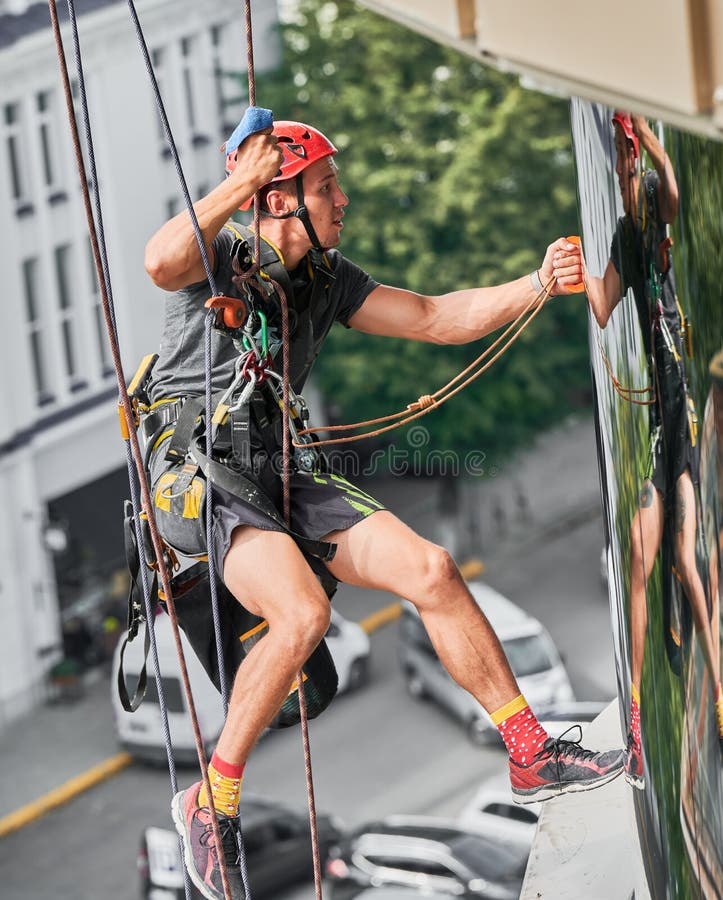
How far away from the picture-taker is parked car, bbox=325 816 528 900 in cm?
1738

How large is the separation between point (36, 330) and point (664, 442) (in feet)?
66.2

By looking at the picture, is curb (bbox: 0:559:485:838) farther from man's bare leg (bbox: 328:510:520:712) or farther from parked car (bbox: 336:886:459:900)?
man's bare leg (bbox: 328:510:520:712)

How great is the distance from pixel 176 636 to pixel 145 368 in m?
1.00

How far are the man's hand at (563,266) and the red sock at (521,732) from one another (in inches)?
62.4

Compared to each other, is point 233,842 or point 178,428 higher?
point 178,428

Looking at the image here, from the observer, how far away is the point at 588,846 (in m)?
6.16

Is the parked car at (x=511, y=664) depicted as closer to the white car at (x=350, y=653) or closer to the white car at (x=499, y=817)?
the white car at (x=350, y=653)

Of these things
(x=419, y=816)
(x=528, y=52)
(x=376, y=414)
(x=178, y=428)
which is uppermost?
(x=528, y=52)

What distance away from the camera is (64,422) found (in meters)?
23.6

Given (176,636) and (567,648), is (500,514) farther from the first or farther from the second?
(176,636)

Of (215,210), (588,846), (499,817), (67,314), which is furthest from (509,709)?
(67,314)

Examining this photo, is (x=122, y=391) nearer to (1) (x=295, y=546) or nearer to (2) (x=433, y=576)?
(1) (x=295, y=546)

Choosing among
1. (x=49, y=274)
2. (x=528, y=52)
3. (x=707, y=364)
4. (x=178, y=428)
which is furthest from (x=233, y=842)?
(x=49, y=274)

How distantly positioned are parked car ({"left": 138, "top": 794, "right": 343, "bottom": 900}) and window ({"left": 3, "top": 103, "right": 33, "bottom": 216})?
973 centimetres
